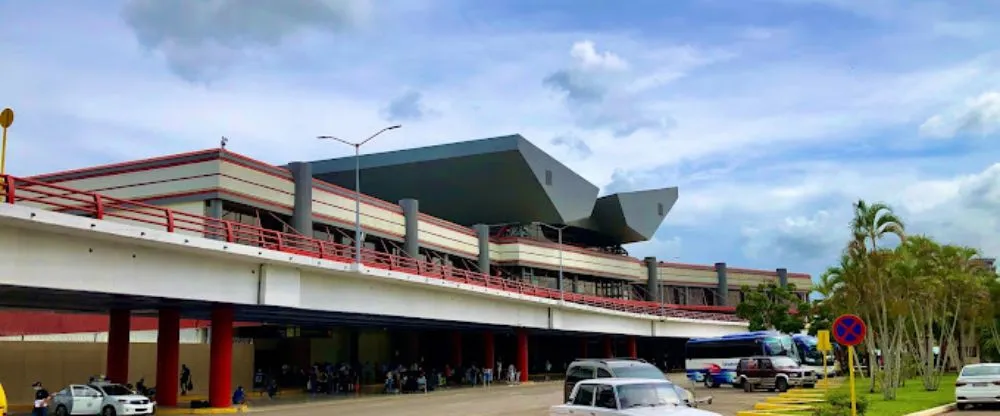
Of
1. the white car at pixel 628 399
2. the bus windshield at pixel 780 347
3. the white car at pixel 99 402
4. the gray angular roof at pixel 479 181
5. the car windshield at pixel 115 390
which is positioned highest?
the gray angular roof at pixel 479 181

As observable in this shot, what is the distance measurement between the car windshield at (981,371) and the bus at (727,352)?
2018 centimetres

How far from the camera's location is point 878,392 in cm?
3753

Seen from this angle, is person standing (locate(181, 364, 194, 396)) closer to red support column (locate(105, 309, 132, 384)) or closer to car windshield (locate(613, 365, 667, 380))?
red support column (locate(105, 309, 132, 384))

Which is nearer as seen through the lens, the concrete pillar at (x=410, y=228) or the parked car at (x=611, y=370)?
the parked car at (x=611, y=370)

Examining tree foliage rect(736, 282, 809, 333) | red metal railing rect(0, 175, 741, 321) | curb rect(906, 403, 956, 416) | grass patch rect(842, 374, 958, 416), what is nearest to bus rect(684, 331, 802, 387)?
grass patch rect(842, 374, 958, 416)

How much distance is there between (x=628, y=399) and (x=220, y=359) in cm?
2293

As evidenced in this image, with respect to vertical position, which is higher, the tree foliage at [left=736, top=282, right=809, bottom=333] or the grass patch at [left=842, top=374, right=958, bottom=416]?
the tree foliage at [left=736, top=282, right=809, bottom=333]

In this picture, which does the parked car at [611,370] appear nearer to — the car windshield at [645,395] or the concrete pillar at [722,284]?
the car windshield at [645,395]

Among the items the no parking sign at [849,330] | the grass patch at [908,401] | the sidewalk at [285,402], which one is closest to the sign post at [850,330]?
the no parking sign at [849,330]

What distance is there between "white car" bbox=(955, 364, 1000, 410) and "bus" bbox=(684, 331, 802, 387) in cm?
2044

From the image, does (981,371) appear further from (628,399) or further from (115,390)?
(115,390)

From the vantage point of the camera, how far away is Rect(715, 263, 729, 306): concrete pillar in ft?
333

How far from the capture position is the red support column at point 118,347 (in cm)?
3706

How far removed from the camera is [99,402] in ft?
102
